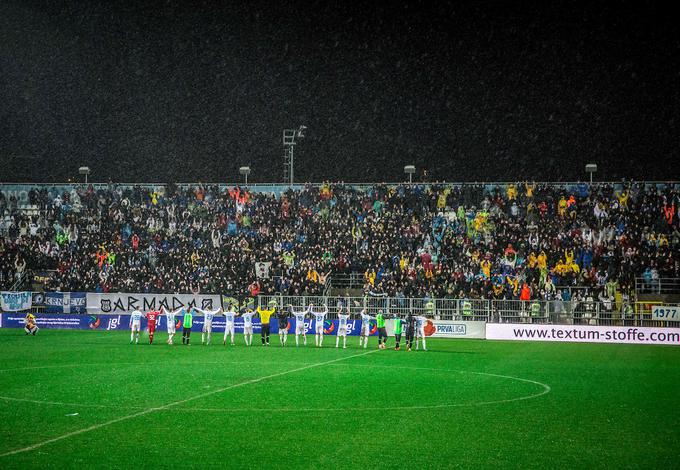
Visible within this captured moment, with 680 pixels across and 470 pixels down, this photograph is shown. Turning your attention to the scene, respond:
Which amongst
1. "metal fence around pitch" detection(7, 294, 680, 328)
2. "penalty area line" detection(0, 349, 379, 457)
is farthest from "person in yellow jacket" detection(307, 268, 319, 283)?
"penalty area line" detection(0, 349, 379, 457)

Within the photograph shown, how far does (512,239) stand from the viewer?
4578cm

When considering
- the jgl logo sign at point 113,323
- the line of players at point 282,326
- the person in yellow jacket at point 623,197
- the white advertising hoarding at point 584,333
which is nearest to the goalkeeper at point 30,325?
the jgl logo sign at point 113,323

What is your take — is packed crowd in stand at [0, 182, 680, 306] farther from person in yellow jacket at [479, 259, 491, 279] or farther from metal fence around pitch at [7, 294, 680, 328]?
metal fence around pitch at [7, 294, 680, 328]

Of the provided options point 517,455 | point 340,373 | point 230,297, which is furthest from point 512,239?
point 517,455

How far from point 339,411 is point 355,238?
3264 cm

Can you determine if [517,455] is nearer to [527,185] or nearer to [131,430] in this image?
[131,430]

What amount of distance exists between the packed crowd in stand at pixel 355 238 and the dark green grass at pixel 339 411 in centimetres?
1478

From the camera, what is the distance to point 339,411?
1634cm

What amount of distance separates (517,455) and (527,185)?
39.0 meters

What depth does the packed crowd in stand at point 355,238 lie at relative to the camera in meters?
43.8

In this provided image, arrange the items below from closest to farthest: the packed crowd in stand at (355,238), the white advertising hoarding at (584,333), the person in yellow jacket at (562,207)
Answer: the white advertising hoarding at (584,333)
the packed crowd in stand at (355,238)
the person in yellow jacket at (562,207)

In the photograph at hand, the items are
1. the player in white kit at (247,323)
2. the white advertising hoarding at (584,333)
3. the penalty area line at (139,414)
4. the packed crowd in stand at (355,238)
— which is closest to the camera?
the penalty area line at (139,414)

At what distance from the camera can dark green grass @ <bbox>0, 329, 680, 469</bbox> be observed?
12.0 m

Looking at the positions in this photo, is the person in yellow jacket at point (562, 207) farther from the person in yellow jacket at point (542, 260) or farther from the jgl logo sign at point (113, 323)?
the jgl logo sign at point (113, 323)
